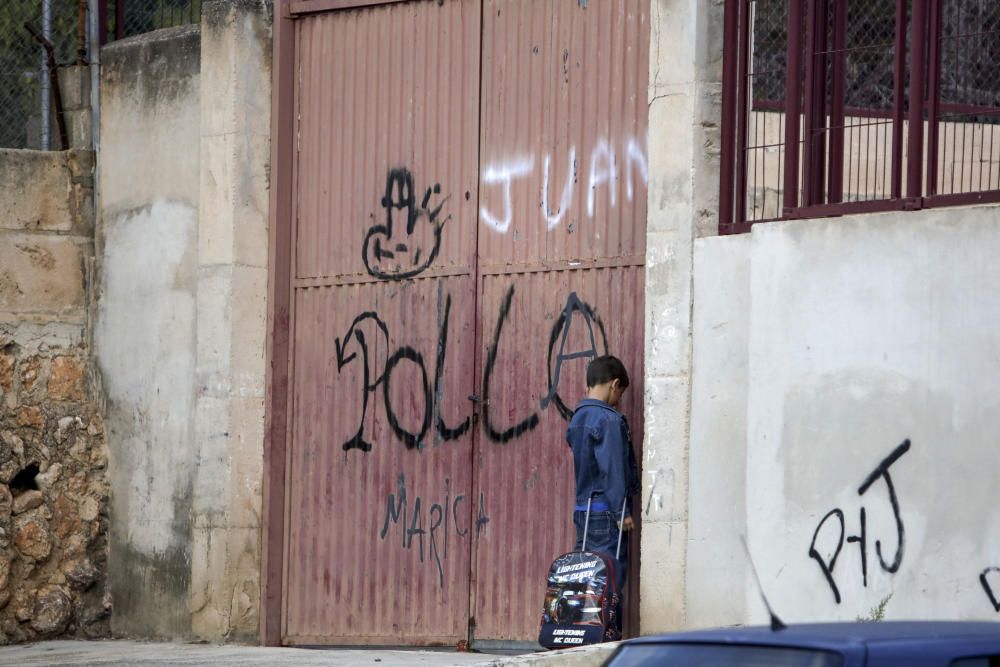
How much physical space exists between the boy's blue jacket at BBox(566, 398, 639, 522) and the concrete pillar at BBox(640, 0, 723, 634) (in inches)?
7.7

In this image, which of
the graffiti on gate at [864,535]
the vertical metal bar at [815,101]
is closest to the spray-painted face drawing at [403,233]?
the vertical metal bar at [815,101]

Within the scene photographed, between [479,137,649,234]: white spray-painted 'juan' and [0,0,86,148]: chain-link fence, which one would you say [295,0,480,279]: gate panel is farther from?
A: [0,0,86,148]: chain-link fence

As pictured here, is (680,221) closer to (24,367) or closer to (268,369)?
(268,369)

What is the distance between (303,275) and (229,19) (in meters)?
1.73

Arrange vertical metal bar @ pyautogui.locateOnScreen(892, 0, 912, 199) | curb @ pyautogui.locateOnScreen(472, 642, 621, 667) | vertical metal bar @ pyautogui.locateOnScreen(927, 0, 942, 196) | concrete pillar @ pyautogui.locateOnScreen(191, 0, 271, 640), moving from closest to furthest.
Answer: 1. curb @ pyautogui.locateOnScreen(472, 642, 621, 667)
2. vertical metal bar @ pyautogui.locateOnScreen(927, 0, 942, 196)
3. vertical metal bar @ pyautogui.locateOnScreen(892, 0, 912, 199)
4. concrete pillar @ pyautogui.locateOnScreen(191, 0, 271, 640)

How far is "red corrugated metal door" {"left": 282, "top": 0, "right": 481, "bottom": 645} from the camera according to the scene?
1104 centimetres

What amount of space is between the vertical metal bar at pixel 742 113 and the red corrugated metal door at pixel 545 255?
64cm

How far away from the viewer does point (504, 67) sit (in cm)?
1089

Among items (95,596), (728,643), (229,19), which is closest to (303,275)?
(229,19)

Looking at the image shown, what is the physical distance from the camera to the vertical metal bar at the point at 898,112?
8.73 metres

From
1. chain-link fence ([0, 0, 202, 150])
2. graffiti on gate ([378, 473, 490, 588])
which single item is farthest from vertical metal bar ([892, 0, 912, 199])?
chain-link fence ([0, 0, 202, 150])

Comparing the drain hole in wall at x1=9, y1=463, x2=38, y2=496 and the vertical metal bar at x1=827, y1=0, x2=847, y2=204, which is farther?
the drain hole in wall at x1=9, y1=463, x2=38, y2=496

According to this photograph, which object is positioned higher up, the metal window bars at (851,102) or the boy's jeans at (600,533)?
the metal window bars at (851,102)

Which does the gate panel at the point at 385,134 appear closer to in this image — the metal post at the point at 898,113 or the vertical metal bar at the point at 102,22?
the vertical metal bar at the point at 102,22
